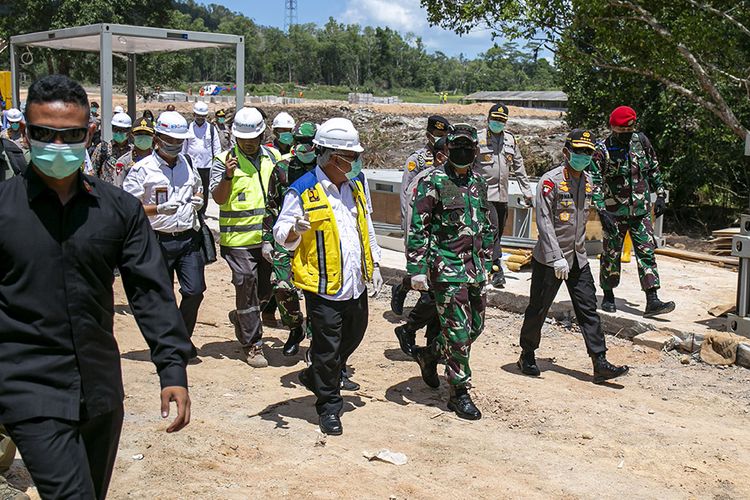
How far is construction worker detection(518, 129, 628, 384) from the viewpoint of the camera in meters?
7.11

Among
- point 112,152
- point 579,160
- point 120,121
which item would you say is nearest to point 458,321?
point 579,160

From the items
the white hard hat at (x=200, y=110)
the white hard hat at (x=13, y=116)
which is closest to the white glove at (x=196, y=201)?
the white hard hat at (x=13, y=116)

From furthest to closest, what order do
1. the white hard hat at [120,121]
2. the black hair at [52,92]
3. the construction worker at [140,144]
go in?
the white hard hat at [120,121]
the construction worker at [140,144]
the black hair at [52,92]

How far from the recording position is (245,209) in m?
7.48

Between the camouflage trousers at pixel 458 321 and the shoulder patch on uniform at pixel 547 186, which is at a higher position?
the shoulder patch on uniform at pixel 547 186

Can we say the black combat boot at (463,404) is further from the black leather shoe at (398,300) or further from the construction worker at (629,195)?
the construction worker at (629,195)

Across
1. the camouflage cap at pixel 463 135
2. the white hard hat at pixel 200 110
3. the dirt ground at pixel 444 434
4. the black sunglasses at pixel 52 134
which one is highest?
the white hard hat at pixel 200 110

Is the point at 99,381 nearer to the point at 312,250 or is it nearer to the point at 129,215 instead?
the point at 129,215

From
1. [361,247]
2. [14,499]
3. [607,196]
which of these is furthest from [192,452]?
[607,196]

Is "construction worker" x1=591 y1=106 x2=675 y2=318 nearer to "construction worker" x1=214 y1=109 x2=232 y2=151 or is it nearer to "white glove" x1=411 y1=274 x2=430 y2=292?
"white glove" x1=411 y1=274 x2=430 y2=292

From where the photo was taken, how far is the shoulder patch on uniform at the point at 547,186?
7.17 metres

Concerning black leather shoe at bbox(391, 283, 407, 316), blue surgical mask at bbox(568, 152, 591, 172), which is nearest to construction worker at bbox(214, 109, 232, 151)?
black leather shoe at bbox(391, 283, 407, 316)

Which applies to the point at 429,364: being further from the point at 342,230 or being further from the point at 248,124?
the point at 248,124

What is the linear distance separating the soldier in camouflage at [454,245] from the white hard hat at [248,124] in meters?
1.73
